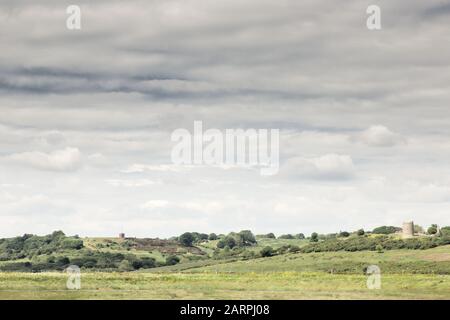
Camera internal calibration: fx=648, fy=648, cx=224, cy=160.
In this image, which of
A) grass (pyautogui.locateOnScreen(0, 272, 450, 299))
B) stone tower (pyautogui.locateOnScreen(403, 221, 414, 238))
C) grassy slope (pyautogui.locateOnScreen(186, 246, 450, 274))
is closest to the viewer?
grass (pyautogui.locateOnScreen(0, 272, 450, 299))

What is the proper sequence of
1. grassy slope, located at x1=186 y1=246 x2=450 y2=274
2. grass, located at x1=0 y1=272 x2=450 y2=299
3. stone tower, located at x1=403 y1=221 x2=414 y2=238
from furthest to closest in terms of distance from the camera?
stone tower, located at x1=403 y1=221 x2=414 y2=238
grassy slope, located at x1=186 y1=246 x2=450 y2=274
grass, located at x1=0 y1=272 x2=450 y2=299

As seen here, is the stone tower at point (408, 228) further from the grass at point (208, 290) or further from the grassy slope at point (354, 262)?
the grass at point (208, 290)

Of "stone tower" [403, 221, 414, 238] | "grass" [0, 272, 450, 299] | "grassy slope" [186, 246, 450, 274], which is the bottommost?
"grassy slope" [186, 246, 450, 274]

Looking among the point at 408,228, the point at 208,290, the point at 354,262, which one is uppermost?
the point at 408,228

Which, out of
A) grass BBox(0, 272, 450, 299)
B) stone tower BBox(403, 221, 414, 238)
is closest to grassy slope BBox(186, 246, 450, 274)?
stone tower BBox(403, 221, 414, 238)

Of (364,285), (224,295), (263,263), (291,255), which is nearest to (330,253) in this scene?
(291,255)

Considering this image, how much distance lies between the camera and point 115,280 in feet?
262

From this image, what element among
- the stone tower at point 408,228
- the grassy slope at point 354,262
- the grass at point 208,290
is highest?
the stone tower at point 408,228

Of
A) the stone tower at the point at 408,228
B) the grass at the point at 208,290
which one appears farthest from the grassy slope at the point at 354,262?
the grass at the point at 208,290

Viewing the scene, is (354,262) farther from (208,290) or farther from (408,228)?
(208,290)

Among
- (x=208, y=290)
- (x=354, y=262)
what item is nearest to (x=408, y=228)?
(x=354, y=262)

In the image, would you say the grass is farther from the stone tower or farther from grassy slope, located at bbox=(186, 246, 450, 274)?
the stone tower

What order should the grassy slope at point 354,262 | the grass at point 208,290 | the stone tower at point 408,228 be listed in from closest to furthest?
the grass at point 208,290
the grassy slope at point 354,262
the stone tower at point 408,228
